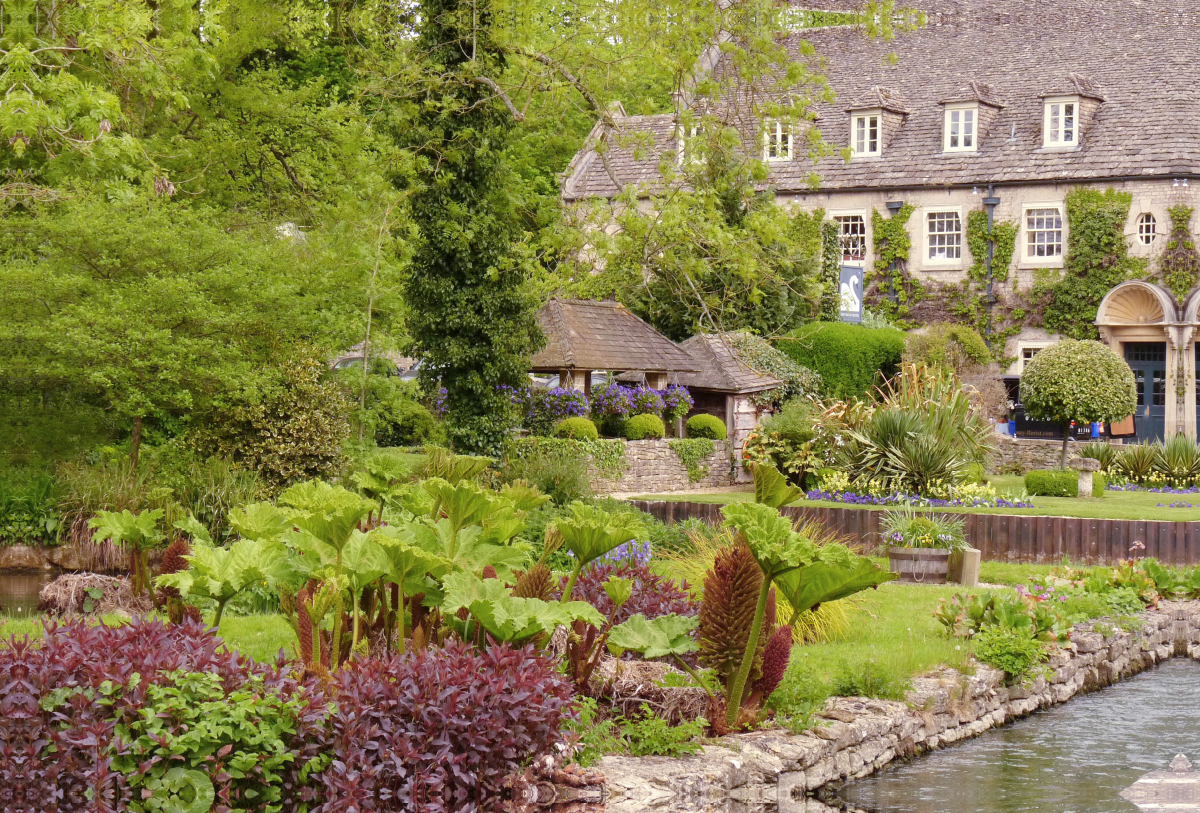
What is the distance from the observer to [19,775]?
4.89m

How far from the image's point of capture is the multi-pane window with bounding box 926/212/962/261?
3569 centimetres

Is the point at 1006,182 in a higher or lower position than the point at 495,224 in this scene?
higher

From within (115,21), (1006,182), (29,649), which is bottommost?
(29,649)

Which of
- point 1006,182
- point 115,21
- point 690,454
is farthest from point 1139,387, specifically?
point 115,21

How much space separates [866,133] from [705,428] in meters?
15.6

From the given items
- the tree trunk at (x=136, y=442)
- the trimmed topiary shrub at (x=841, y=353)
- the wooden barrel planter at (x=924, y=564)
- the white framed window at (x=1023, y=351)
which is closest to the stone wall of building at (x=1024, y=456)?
the trimmed topiary shrub at (x=841, y=353)

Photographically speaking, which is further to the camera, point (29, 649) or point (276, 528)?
point (276, 528)

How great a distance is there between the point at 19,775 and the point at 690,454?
→ 18981mm

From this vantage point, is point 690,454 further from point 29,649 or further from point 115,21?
point 29,649

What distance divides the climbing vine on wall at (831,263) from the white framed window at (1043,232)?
4.93 m

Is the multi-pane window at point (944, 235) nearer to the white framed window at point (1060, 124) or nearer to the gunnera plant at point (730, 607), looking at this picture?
the white framed window at point (1060, 124)

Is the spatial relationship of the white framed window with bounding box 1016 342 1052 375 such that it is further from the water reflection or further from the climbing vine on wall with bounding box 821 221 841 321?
the water reflection

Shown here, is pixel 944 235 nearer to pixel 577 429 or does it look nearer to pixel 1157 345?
pixel 1157 345

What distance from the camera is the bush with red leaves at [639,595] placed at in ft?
26.8
